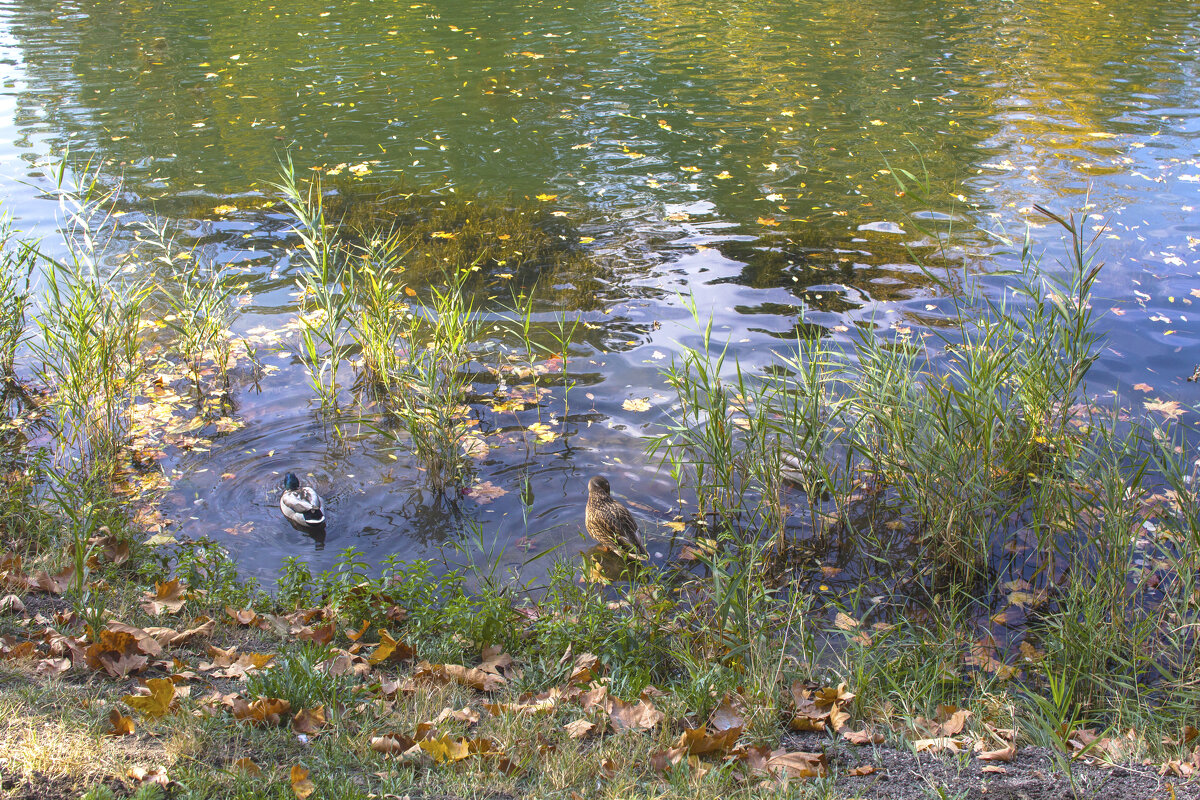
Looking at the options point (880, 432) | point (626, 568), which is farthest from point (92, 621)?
point (880, 432)

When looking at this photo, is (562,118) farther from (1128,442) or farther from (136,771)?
(136,771)

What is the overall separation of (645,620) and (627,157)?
924 cm

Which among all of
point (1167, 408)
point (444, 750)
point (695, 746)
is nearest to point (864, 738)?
point (695, 746)

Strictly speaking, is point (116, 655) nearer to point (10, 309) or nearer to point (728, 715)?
point (728, 715)

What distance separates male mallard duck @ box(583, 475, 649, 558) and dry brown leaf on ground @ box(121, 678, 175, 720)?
8.75 ft

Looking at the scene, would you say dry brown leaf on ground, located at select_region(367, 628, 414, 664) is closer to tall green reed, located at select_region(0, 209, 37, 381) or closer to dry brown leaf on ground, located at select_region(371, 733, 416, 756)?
dry brown leaf on ground, located at select_region(371, 733, 416, 756)

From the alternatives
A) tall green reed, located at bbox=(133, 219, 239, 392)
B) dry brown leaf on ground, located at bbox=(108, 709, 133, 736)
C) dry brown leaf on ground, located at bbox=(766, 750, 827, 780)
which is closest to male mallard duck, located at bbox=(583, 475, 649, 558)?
dry brown leaf on ground, located at bbox=(766, 750, 827, 780)

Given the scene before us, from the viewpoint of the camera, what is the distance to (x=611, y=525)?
17.4ft

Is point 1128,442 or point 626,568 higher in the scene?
point 1128,442

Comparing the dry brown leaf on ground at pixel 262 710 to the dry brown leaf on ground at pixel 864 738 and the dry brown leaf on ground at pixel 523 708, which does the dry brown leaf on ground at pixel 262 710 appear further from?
the dry brown leaf on ground at pixel 864 738

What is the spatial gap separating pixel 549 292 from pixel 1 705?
6.29 m

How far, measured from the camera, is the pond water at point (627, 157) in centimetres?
643

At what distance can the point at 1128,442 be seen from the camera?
483cm

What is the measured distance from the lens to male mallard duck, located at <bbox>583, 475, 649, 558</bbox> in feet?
17.3
